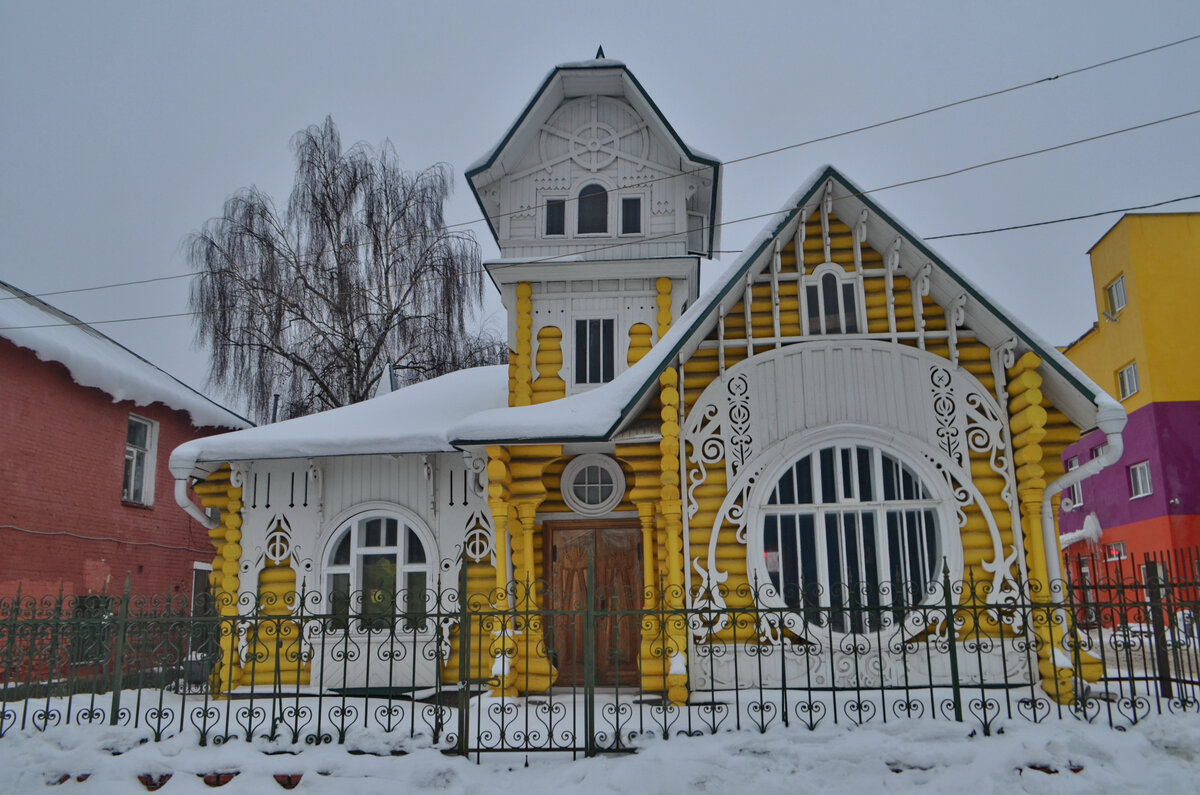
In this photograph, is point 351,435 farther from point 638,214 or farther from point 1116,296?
point 1116,296

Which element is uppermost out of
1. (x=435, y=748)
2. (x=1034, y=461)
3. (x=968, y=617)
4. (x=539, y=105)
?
(x=539, y=105)

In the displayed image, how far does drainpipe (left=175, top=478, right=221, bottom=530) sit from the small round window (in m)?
5.19

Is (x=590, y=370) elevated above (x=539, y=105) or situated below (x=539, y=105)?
below

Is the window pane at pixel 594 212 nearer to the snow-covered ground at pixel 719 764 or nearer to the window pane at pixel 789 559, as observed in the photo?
the window pane at pixel 789 559

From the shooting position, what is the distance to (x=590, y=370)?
1343 cm

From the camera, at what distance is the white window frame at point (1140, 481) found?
80.4ft

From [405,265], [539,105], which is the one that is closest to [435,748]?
[539,105]

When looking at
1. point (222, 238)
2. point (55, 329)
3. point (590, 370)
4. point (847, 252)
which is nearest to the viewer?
point (847, 252)

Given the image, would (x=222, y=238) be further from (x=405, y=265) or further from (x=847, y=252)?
(x=847, y=252)

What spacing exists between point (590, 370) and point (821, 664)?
5.56 m

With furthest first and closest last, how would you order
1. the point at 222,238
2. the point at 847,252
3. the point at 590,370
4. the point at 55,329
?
the point at 222,238 → the point at 55,329 → the point at 590,370 → the point at 847,252

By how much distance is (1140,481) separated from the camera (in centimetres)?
2503

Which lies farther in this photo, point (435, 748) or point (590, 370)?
→ point (590, 370)

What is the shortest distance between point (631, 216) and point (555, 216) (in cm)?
116
